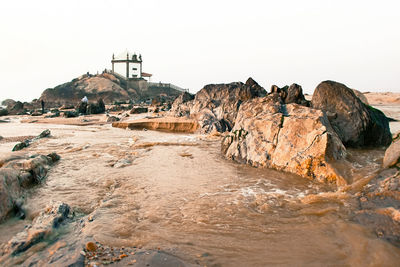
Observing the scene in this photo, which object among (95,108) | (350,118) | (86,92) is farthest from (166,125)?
(86,92)

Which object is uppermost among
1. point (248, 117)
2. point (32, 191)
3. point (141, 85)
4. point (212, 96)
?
point (141, 85)

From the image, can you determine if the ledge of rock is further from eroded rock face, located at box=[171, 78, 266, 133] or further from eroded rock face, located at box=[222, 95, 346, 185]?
eroded rock face, located at box=[222, 95, 346, 185]

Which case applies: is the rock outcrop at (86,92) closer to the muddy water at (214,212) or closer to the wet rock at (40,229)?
the muddy water at (214,212)

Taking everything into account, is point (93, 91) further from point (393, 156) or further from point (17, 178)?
point (393, 156)

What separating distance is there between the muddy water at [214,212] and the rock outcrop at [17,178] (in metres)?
0.17

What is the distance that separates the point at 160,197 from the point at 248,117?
145 inches

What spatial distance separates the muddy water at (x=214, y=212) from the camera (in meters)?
2.48

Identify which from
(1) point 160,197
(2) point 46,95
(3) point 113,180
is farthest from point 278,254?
(2) point 46,95

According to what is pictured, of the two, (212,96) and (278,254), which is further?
(212,96)

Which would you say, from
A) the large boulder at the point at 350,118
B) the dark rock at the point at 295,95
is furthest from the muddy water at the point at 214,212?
the dark rock at the point at 295,95

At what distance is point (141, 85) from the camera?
52844 millimetres

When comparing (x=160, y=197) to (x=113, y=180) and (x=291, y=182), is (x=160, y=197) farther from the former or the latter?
(x=291, y=182)

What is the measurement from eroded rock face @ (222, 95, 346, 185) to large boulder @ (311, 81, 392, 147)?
164 cm

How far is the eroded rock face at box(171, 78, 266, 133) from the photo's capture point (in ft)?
39.3
